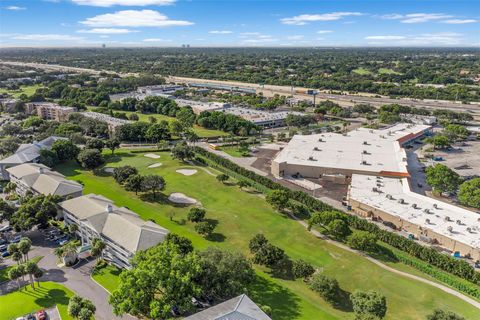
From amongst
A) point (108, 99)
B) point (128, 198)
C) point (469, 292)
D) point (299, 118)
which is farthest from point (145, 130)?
point (469, 292)

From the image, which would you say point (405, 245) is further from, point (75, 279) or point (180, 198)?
point (75, 279)

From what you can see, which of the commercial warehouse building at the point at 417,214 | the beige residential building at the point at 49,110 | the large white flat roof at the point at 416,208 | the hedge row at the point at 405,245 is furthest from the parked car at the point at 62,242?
the beige residential building at the point at 49,110

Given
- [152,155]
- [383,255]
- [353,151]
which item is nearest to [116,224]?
[383,255]

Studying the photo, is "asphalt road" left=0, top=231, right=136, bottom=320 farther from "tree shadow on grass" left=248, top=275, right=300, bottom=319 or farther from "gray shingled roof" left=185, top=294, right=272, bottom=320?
"tree shadow on grass" left=248, top=275, right=300, bottom=319

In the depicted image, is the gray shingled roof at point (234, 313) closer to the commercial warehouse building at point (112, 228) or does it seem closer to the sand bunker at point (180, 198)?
the commercial warehouse building at point (112, 228)

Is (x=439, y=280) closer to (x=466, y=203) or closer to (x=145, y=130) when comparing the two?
(x=466, y=203)
